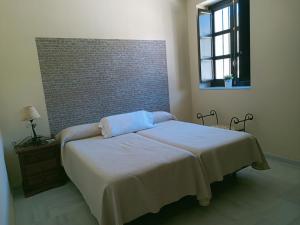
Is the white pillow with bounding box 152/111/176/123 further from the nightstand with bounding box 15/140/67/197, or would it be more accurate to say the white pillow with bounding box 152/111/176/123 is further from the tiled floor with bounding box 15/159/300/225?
the nightstand with bounding box 15/140/67/197

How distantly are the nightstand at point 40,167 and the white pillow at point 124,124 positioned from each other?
0.65m

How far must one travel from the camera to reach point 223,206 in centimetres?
211

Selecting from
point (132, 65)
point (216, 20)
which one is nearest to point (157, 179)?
point (132, 65)

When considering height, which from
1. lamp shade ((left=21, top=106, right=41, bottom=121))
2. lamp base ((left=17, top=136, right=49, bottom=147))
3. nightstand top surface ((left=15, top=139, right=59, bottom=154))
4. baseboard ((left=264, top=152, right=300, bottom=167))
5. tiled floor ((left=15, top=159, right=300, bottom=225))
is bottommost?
tiled floor ((left=15, top=159, right=300, bottom=225))

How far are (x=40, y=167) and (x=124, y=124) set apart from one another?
1169 millimetres

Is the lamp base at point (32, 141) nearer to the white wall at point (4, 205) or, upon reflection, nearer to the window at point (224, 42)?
the white wall at point (4, 205)

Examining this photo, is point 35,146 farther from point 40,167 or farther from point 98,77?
point 98,77

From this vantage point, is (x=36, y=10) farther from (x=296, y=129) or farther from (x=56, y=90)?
(x=296, y=129)

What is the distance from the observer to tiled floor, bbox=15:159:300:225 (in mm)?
1928

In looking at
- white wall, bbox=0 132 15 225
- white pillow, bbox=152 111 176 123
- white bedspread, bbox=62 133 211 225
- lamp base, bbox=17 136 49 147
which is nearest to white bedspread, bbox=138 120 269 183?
white bedspread, bbox=62 133 211 225

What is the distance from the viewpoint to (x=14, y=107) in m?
2.76

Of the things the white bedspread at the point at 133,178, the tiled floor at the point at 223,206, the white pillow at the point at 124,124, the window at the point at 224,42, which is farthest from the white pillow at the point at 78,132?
the window at the point at 224,42

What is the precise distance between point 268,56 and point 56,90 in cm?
292

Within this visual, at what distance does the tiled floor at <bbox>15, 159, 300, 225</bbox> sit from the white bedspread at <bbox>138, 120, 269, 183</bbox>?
27 centimetres
